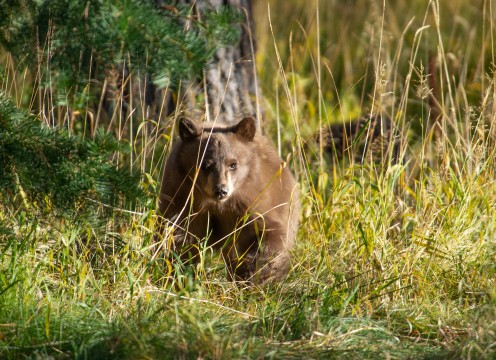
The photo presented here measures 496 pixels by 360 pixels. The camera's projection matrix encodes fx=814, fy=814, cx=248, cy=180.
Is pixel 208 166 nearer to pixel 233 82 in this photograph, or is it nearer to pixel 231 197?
pixel 231 197

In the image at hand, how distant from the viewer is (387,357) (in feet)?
10.5

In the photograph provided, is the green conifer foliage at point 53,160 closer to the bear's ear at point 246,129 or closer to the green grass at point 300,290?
the green grass at point 300,290

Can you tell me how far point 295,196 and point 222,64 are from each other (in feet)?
4.60

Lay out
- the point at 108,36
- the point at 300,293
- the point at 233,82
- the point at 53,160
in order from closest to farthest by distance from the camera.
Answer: the point at 108,36 < the point at 53,160 < the point at 300,293 < the point at 233,82

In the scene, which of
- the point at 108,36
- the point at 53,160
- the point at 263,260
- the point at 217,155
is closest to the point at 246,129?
the point at 217,155

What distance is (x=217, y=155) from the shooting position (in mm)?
4762

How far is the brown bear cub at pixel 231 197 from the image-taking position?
184 inches

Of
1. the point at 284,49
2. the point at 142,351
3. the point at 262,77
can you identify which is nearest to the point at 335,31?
the point at 284,49

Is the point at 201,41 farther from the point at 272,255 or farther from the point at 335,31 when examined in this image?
the point at 335,31

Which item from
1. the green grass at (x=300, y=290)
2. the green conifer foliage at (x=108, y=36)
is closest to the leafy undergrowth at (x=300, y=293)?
the green grass at (x=300, y=290)

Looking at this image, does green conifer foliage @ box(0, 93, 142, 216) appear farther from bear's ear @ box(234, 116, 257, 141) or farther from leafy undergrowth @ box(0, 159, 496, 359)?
bear's ear @ box(234, 116, 257, 141)

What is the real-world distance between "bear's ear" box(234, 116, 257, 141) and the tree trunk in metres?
0.85

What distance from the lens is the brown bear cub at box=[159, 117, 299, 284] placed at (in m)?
4.68

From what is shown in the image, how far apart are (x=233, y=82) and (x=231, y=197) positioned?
147 centimetres
